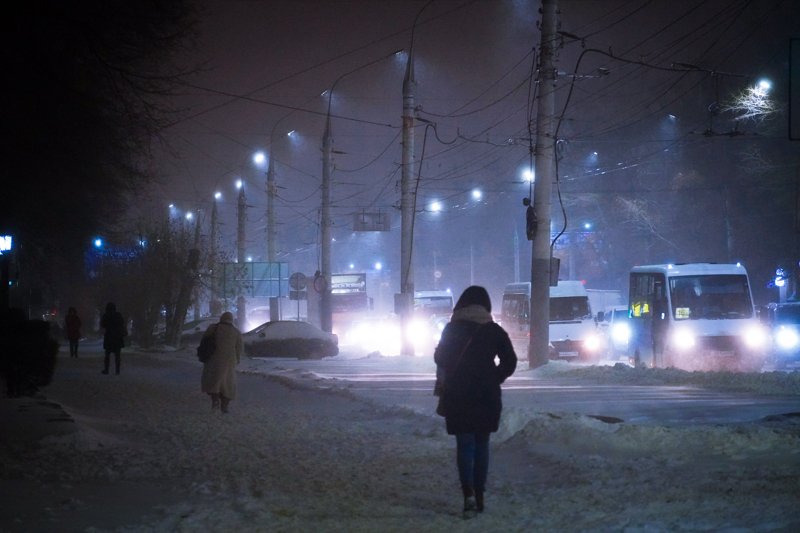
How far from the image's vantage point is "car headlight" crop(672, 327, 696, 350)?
2636cm

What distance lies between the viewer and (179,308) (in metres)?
45.7

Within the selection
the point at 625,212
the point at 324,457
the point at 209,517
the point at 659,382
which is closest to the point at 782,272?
the point at 625,212

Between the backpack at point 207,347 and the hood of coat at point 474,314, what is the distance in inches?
347

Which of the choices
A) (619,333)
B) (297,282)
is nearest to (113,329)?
(297,282)

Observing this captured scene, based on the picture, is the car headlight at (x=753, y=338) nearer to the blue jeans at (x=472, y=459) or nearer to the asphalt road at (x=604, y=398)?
the asphalt road at (x=604, y=398)

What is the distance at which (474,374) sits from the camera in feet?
24.1

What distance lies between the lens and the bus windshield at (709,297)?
87.2 ft

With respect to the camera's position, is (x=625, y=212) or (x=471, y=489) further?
(x=625, y=212)

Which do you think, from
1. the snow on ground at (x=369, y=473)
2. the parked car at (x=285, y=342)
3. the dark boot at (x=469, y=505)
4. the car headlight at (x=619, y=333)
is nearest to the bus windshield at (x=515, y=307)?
the car headlight at (x=619, y=333)

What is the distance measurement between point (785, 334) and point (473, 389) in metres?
30.0

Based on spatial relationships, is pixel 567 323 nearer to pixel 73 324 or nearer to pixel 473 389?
pixel 73 324

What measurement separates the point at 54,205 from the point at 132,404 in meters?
4.05

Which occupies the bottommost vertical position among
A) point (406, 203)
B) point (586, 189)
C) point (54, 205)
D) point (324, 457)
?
point (324, 457)

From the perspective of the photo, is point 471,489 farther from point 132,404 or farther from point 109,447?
point 132,404
